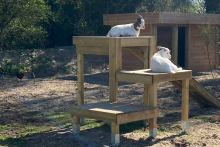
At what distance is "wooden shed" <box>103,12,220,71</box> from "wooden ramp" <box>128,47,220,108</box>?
5.65 meters

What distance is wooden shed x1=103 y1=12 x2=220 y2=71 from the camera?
14.2 m

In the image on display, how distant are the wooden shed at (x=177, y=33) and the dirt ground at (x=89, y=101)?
41.9 inches

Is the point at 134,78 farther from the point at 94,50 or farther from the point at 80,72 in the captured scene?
the point at 80,72

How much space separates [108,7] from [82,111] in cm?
1521

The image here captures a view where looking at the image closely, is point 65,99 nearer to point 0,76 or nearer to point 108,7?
point 0,76

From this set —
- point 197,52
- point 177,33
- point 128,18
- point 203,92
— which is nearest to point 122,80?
point 203,92

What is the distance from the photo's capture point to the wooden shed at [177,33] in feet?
46.7

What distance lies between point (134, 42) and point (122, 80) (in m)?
0.89

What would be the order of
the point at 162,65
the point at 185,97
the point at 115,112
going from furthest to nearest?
the point at 185,97 → the point at 162,65 → the point at 115,112

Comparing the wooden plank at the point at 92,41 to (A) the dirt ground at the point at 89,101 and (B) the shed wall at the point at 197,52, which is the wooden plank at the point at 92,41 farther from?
(B) the shed wall at the point at 197,52

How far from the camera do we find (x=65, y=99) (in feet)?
32.8

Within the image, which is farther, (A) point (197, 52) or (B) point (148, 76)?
(A) point (197, 52)

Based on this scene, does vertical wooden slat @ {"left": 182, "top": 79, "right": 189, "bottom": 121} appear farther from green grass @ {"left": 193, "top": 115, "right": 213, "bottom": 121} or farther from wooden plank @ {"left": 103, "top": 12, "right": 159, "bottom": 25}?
wooden plank @ {"left": 103, "top": 12, "right": 159, "bottom": 25}

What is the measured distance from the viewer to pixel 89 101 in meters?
9.63
